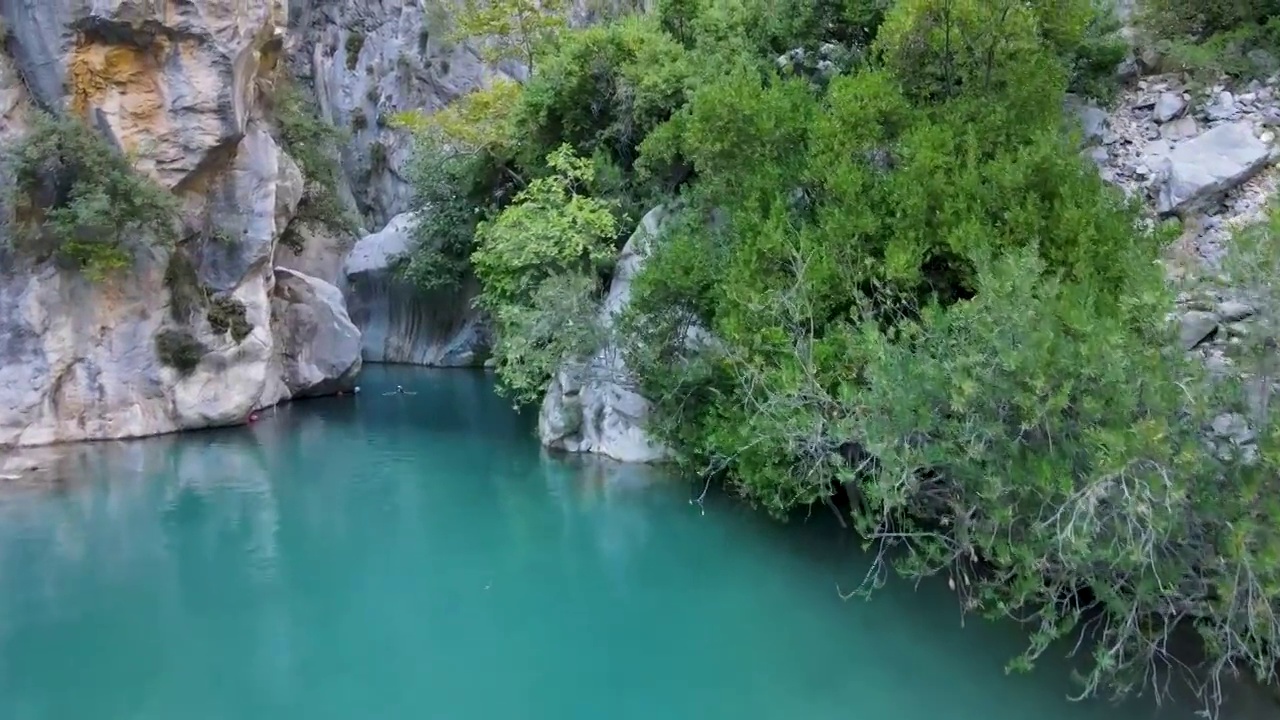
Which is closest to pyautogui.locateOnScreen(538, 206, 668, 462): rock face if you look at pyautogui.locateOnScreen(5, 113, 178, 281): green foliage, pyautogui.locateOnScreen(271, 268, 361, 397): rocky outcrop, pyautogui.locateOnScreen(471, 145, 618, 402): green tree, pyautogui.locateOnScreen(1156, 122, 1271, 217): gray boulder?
pyautogui.locateOnScreen(471, 145, 618, 402): green tree

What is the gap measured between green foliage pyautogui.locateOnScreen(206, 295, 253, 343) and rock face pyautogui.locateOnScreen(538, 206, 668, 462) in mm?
6824

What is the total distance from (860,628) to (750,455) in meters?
2.69

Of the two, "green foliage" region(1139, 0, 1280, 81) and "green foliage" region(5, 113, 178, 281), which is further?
"green foliage" region(5, 113, 178, 281)

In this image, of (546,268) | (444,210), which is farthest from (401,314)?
(546,268)

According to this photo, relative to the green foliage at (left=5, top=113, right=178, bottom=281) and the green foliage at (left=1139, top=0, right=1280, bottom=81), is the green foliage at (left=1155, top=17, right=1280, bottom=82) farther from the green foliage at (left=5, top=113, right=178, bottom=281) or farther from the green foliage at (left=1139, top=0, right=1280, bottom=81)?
the green foliage at (left=5, top=113, right=178, bottom=281)

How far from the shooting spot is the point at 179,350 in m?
17.9

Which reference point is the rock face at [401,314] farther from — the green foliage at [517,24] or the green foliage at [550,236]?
the green foliage at [550,236]

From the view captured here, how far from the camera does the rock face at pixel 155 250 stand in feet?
53.7

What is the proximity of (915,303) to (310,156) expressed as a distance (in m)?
17.6

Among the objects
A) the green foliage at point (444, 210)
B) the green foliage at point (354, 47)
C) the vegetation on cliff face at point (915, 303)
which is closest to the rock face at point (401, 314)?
the green foliage at point (444, 210)

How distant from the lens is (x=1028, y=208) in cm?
910

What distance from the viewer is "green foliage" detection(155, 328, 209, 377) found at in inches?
699

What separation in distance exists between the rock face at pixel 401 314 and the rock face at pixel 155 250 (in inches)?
353

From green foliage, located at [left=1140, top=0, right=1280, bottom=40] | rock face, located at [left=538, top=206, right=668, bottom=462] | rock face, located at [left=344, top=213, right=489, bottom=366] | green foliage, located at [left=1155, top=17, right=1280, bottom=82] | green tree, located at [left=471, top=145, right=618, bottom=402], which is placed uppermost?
green foliage, located at [left=1140, top=0, right=1280, bottom=40]
